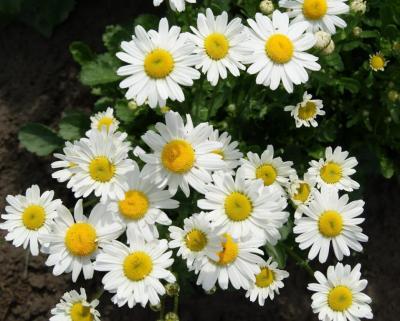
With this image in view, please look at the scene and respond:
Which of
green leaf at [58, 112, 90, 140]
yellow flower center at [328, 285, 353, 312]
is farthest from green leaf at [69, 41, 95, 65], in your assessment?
yellow flower center at [328, 285, 353, 312]

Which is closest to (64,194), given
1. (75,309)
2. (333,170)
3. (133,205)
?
(75,309)

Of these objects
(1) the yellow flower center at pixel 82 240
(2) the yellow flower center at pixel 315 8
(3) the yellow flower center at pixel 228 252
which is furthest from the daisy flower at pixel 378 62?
(1) the yellow flower center at pixel 82 240

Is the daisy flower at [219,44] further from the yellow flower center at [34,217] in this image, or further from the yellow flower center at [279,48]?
the yellow flower center at [34,217]

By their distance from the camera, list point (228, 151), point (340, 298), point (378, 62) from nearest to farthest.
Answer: point (228, 151) < point (340, 298) < point (378, 62)

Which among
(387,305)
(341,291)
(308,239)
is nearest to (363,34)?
(308,239)

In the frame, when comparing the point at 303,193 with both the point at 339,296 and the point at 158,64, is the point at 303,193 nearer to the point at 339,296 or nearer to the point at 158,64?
the point at 339,296

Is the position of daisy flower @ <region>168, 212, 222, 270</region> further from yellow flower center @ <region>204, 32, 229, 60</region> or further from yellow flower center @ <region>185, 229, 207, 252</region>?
yellow flower center @ <region>204, 32, 229, 60</region>
